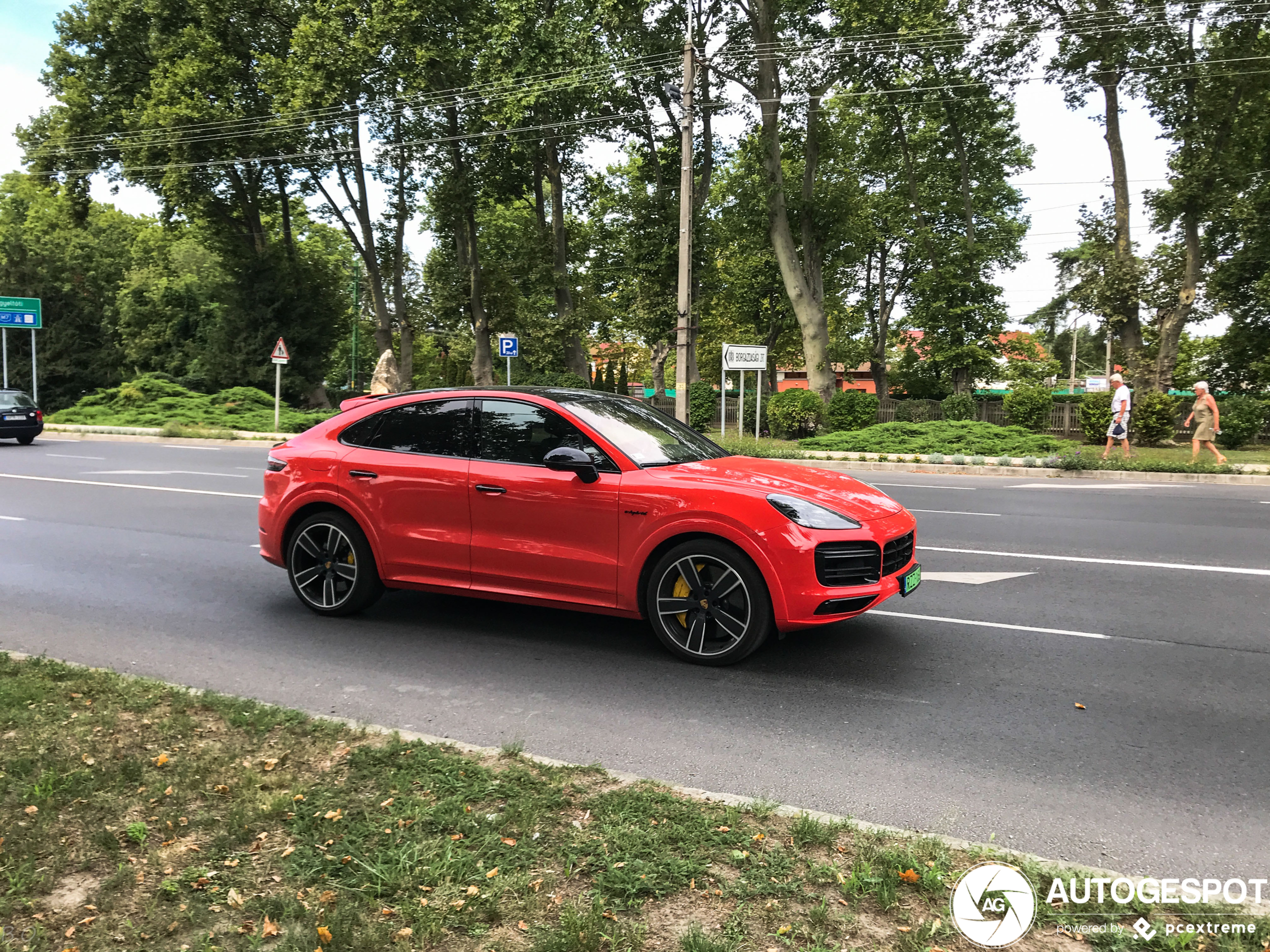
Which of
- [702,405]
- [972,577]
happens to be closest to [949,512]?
[972,577]

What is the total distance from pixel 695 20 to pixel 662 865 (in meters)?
31.2

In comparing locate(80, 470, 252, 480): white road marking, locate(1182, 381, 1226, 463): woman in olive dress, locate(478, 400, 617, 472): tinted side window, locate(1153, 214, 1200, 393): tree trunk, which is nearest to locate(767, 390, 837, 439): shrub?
locate(1153, 214, 1200, 393): tree trunk

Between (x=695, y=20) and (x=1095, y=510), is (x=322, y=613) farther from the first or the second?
(x=695, y=20)

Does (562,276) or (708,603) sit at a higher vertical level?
(562,276)

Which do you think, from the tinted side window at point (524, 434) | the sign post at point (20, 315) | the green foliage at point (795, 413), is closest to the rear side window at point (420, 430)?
the tinted side window at point (524, 434)

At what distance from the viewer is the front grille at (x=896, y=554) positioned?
5305 mm

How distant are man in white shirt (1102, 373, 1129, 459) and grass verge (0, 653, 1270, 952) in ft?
64.7

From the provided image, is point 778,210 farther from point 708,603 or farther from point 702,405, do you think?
point 708,603

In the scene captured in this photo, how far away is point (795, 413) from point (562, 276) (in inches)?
460

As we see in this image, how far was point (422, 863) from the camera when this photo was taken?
2965 mm

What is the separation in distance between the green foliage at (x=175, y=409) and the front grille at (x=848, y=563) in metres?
29.6

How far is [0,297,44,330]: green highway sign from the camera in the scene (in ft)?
117

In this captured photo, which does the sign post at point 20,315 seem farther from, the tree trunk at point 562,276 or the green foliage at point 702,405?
the green foliage at point 702,405

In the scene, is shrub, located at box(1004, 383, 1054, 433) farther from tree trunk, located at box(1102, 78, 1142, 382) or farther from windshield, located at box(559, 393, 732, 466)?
windshield, located at box(559, 393, 732, 466)
